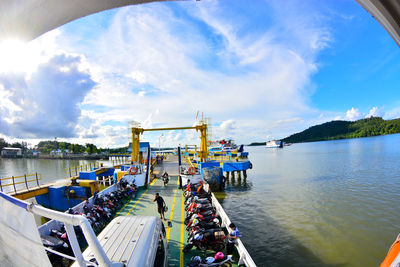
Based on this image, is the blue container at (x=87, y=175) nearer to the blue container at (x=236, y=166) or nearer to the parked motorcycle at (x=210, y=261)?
the blue container at (x=236, y=166)

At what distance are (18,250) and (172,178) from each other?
17.0 metres

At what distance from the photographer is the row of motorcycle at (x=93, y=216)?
559 cm

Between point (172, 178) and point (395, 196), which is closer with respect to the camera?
point (395, 196)

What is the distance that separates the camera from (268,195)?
19297 mm

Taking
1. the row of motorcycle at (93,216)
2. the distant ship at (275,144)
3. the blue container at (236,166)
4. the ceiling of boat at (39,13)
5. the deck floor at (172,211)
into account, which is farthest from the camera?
the distant ship at (275,144)

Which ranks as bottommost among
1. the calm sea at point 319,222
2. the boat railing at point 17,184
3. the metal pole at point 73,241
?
the calm sea at point 319,222

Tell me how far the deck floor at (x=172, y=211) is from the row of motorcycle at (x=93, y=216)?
0.61m

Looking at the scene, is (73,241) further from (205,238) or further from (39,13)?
(205,238)

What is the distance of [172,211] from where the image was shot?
10.2 meters

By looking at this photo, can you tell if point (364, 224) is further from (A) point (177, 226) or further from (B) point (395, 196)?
(A) point (177, 226)

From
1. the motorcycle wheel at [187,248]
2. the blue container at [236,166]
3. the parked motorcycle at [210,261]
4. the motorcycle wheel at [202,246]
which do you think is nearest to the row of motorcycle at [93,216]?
the motorcycle wheel at [187,248]

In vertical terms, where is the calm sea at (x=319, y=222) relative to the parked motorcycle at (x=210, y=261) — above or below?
below

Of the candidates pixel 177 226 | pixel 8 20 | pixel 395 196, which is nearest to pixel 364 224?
pixel 395 196

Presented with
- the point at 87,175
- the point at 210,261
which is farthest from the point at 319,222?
the point at 87,175
